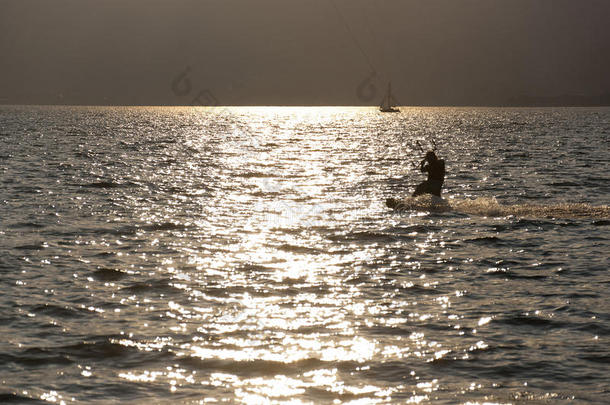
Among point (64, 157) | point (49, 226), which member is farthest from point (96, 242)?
point (64, 157)

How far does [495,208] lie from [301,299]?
16439 mm

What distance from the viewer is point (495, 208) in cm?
3002

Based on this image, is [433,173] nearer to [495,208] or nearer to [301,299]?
[495,208]

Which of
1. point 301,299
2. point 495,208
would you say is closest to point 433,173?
point 495,208

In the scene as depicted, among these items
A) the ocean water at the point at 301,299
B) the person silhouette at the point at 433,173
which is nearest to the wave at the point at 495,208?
the ocean water at the point at 301,299

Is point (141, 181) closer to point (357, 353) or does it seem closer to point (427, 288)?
point (427, 288)

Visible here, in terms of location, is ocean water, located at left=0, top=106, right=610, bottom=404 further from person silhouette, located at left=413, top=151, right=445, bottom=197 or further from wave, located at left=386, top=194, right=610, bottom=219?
person silhouette, located at left=413, top=151, right=445, bottom=197

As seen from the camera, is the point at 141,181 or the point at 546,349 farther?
the point at 141,181

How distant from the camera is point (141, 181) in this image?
135 feet

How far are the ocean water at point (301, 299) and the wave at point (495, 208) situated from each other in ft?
0.38

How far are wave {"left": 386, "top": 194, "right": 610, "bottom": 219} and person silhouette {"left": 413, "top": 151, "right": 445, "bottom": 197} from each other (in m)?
0.35

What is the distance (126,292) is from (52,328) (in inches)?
106

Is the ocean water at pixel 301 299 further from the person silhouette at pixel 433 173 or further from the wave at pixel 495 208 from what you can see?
the person silhouette at pixel 433 173

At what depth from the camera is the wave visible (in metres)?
27.9
